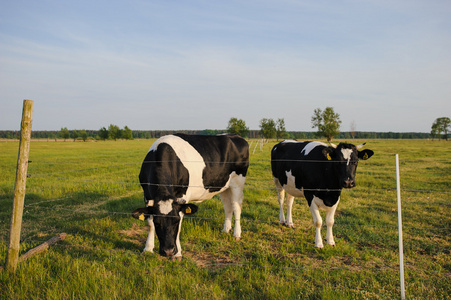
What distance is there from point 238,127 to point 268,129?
820cm

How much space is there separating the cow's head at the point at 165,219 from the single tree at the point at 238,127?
73.7 metres

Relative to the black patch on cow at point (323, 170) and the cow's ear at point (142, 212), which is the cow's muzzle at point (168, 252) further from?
the black patch on cow at point (323, 170)

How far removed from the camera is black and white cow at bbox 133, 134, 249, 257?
5074mm

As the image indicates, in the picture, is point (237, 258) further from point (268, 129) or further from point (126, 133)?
point (126, 133)

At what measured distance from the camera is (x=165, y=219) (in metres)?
5.00

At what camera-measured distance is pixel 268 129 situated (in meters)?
77.9

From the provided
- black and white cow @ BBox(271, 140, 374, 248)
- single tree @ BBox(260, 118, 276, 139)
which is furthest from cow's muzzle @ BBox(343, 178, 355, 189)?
single tree @ BBox(260, 118, 276, 139)

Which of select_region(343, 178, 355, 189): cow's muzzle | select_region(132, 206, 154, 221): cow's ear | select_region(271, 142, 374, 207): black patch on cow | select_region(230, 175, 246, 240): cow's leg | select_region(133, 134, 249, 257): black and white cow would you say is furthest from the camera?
select_region(230, 175, 246, 240): cow's leg

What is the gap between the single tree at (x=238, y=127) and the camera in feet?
260

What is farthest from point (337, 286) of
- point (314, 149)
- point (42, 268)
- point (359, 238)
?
point (42, 268)

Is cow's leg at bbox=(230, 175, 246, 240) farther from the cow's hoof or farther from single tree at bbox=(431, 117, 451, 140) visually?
single tree at bbox=(431, 117, 451, 140)

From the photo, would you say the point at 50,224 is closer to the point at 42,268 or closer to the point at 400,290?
the point at 42,268

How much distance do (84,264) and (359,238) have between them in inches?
225

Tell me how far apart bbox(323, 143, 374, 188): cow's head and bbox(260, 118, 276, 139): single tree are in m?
71.9
